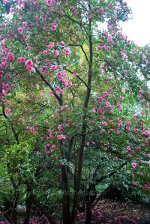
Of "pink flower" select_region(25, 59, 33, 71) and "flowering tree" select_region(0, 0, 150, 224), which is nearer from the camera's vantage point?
"pink flower" select_region(25, 59, 33, 71)

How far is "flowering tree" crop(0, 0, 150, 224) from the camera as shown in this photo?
3762 mm

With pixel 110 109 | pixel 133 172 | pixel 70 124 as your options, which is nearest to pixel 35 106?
pixel 70 124

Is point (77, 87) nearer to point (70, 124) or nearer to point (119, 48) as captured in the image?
point (70, 124)

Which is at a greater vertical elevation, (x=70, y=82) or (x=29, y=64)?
(x=70, y=82)

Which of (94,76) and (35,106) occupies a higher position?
(94,76)

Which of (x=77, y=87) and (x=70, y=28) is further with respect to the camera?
(x=77, y=87)

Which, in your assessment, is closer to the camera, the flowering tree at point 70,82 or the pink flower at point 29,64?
the pink flower at point 29,64

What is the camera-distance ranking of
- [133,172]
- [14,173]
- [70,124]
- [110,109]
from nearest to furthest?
[14,173] < [133,172] < [110,109] < [70,124]

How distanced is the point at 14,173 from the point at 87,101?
227 cm

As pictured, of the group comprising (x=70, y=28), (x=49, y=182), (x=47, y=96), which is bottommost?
(x=49, y=182)

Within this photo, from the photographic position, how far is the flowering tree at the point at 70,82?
3.76m

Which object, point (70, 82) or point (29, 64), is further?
point (70, 82)

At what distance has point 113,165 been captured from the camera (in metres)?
4.92

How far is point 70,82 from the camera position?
4574 millimetres
